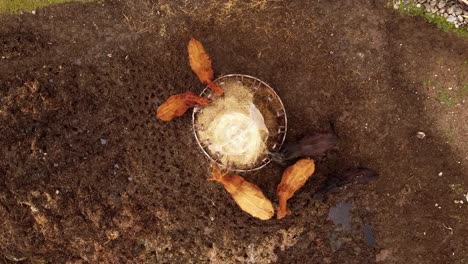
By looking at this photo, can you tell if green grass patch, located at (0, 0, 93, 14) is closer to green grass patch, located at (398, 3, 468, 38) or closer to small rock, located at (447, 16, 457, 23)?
green grass patch, located at (398, 3, 468, 38)

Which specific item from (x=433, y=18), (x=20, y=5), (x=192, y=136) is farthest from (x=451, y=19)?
(x=20, y=5)

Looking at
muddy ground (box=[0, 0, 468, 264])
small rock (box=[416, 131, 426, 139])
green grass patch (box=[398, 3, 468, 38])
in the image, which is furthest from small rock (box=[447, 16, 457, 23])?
small rock (box=[416, 131, 426, 139])

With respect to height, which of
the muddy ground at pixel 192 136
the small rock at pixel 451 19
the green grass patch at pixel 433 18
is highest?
the small rock at pixel 451 19

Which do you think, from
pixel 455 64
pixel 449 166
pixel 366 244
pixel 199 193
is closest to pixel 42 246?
pixel 199 193

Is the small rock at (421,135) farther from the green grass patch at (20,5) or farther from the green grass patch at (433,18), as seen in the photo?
the green grass patch at (20,5)

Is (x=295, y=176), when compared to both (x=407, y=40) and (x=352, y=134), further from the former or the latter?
(x=407, y=40)

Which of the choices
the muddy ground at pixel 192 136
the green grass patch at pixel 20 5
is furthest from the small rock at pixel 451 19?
the green grass patch at pixel 20 5
